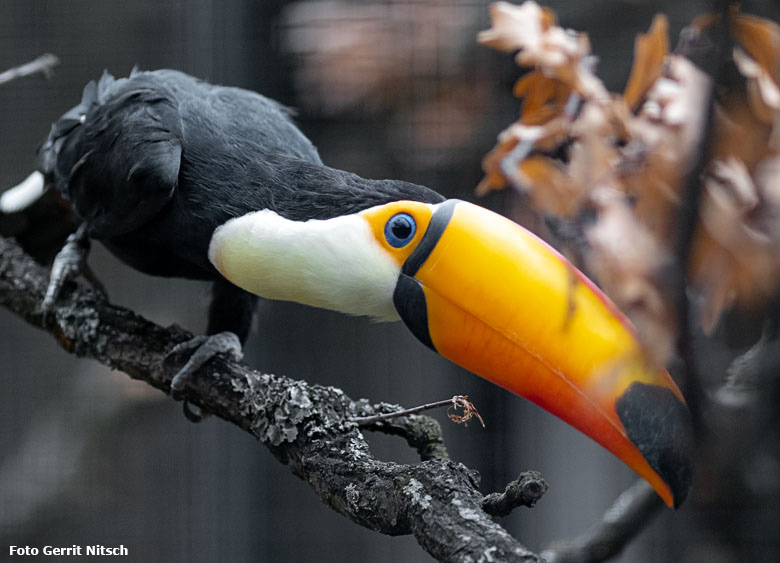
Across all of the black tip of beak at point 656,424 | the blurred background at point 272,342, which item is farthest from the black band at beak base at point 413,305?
the blurred background at point 272,342

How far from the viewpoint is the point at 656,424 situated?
2.95 feet

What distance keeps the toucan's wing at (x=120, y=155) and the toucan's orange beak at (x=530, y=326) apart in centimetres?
47

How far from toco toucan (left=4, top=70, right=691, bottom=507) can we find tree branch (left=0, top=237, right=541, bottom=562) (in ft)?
0.36

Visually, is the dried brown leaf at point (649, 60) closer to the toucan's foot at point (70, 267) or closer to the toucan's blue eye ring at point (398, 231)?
the toucan's blue eye ring at point (398, 231)

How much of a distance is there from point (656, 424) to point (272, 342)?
1.39 metres

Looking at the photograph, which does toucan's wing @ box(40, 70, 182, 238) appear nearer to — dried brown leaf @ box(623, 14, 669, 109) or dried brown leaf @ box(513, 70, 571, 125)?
dried brown leaf @ box(513, 70, 571, 125)

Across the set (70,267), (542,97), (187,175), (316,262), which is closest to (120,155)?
(187,175)

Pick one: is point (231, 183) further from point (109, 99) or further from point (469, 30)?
point (469, 30)

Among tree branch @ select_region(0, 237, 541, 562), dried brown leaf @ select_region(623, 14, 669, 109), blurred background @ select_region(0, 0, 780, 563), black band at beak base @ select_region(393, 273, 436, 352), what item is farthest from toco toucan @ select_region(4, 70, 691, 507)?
blurred background @ select_region(0, 0, 780, 563)

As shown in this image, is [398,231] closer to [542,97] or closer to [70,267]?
[542,97]

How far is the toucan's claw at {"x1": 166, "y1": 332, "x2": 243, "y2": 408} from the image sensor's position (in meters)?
1.26

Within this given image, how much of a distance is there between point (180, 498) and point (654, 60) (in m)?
1.81

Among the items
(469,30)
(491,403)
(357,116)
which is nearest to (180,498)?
(491,403)

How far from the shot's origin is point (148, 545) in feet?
7.16
